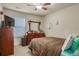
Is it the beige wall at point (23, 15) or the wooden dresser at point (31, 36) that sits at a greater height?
the beige wall at point (23, 15)

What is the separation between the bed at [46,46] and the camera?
174 cm

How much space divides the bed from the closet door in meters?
0.27

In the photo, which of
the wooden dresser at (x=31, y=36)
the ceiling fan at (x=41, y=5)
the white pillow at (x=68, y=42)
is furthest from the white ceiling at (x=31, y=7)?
the white pillow at (x=68, y=42)

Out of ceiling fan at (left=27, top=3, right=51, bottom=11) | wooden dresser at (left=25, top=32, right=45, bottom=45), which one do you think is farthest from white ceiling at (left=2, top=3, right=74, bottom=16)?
wooden dresser at (left=25, top=32, right=45, bottom=45)

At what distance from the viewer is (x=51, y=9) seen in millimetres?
1788

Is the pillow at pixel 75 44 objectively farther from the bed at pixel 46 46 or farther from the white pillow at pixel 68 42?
the bed at pixel 46 46

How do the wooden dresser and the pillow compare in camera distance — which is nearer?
the pillow

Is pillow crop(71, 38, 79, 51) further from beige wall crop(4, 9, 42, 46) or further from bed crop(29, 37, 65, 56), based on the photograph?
beige wall crop(4, 9, 42, 46)

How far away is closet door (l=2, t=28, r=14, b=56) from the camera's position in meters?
1.76

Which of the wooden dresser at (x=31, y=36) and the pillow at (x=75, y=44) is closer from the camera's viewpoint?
the pillow at (x=75, y=44)

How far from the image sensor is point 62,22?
1791 millimetres

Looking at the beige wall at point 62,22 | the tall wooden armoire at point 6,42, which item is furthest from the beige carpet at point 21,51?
the beige wall at point 62,22

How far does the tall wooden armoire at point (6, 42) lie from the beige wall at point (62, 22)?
47cm

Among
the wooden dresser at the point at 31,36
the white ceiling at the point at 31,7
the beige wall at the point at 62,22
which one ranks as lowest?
the wooden dresser at the point at 31,36
